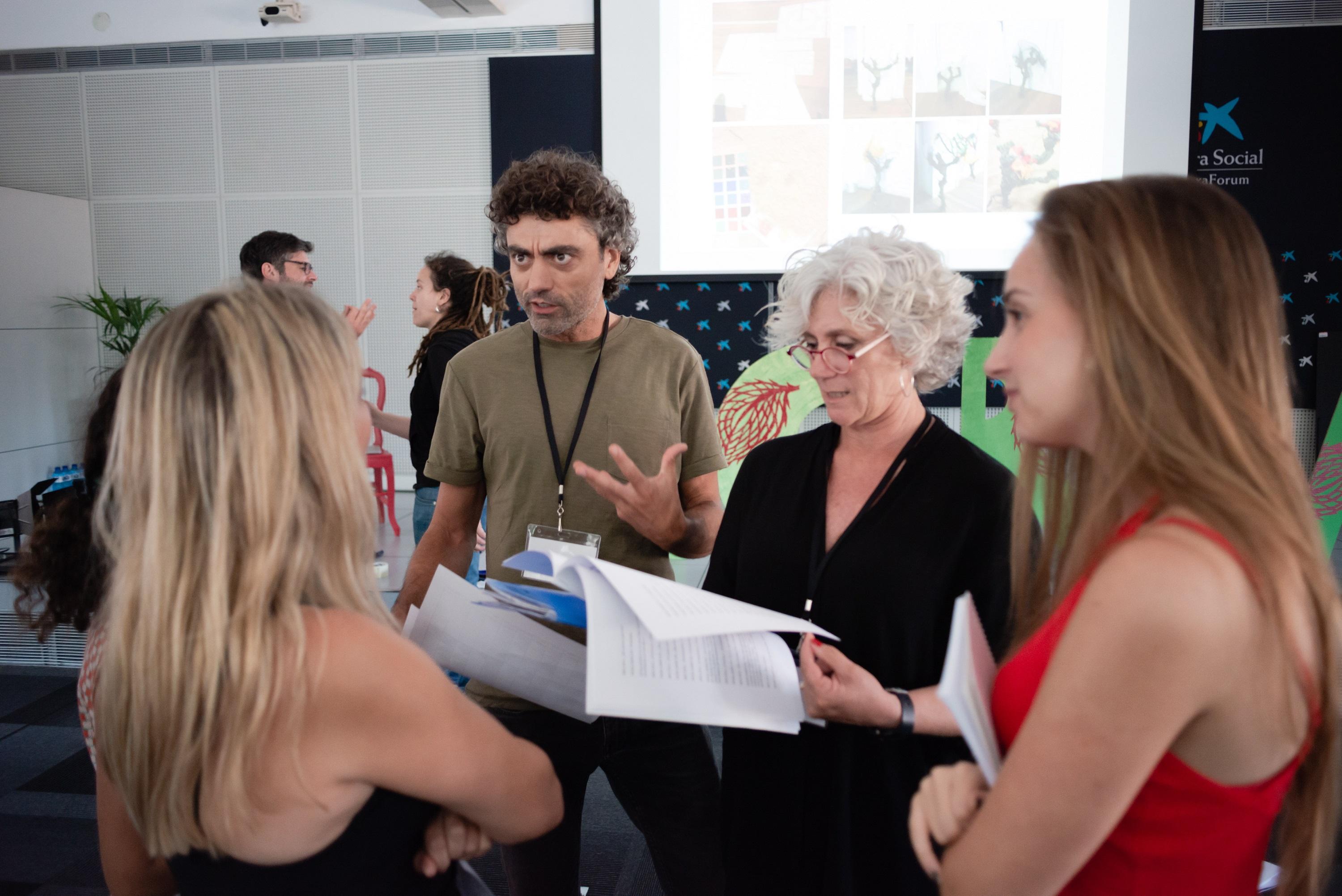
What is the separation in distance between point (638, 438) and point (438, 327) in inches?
65.2

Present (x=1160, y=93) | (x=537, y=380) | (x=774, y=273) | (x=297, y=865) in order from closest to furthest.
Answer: (x=297, y=865)
(x=537, y=380)
(x=1160, y=93)
(x=774, y=273)

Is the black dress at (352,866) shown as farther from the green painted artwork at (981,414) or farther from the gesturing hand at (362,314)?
the green painted artwork at (981,414)

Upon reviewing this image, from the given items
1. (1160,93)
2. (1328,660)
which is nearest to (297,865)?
(1328,660)

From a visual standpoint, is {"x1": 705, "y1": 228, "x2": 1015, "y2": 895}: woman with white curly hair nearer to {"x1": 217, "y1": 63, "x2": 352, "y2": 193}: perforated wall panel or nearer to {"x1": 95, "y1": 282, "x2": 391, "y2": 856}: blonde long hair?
{"x1": 95, "y1": 282, "x2": 391, "y2": 856}: blonde long hair

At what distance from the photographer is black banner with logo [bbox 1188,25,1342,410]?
4.95m

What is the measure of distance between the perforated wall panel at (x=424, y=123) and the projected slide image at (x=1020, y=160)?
10.4 feet

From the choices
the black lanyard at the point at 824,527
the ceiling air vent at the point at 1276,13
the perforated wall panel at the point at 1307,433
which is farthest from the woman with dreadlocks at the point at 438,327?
the perforated wall panel at the point at 1307,433

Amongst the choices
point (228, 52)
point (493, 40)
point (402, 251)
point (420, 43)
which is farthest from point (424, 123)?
point (228, 52)

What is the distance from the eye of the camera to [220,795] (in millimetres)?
789

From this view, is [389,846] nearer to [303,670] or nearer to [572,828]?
[303,670]

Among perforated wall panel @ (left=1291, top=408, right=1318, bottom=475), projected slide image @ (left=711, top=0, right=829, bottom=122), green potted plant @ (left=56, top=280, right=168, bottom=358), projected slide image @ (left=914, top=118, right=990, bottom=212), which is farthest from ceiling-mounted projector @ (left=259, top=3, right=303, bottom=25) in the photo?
perforated wall panel @ (left=1291, top=408, right=1318, bottom=475)

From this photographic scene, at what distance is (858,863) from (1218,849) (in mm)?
632

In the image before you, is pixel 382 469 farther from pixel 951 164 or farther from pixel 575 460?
pixel 575 460

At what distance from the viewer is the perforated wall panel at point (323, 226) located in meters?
6.00
